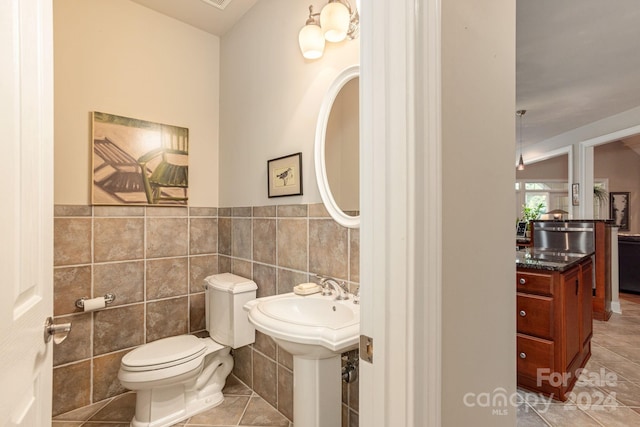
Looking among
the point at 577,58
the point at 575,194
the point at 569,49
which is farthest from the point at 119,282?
the point at 575,194

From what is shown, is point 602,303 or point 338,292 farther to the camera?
point 602,303

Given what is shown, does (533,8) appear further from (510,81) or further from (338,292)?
(338,292)

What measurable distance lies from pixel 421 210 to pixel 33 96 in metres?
0.93

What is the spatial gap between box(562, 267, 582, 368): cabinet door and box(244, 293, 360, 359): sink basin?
4.94ft

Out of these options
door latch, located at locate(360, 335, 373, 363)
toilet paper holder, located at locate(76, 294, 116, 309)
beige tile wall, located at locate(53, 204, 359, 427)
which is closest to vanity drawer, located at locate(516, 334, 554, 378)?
beige tile wall, located at locate(53, 204, 359, 427)

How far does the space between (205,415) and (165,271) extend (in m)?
1.01

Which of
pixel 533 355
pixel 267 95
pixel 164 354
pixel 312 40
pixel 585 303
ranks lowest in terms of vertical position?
pixel 533 355

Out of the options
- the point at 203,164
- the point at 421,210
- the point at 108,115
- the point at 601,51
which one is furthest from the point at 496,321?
the point at 601,51

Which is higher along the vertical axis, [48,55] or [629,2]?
[629,2]

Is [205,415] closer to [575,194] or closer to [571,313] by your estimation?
[571,313]

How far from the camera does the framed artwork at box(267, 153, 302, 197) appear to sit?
186 cm

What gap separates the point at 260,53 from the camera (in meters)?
2.19

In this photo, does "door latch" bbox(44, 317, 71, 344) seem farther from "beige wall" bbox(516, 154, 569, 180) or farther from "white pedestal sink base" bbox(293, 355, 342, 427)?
"beige wall" bbox(516, 154, 569, 180)

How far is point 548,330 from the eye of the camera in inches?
77.5
